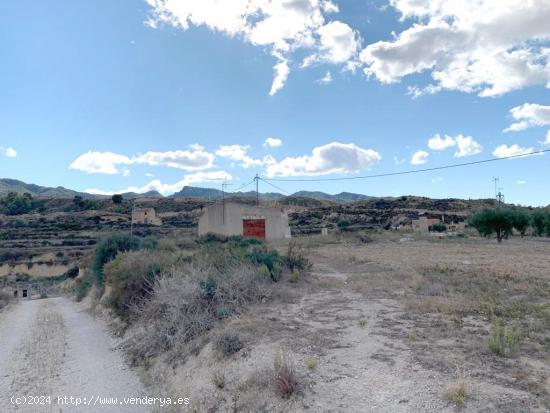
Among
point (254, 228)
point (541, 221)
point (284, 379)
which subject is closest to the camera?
point (284, 379)

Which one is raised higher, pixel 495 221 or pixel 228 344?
pixel 495 221

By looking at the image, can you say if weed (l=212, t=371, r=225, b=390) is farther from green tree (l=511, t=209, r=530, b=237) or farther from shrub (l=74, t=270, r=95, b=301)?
green tree (l=511, t=209, r=530, b=237)

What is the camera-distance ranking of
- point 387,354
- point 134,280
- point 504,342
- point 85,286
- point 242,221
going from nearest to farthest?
point 504,342, point 387,354, point 134,280, point 85,286, point 242,221

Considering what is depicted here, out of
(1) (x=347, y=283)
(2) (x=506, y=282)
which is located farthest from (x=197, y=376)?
(2) (x=506, y=282)

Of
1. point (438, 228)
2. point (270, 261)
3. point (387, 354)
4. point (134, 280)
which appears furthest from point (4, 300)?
point (438, 228)

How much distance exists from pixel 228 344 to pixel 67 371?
4.86 meters

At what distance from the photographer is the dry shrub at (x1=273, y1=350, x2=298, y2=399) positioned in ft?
21.7

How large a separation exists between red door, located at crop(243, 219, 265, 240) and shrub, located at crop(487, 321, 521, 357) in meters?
31.6

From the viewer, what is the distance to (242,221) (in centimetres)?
3931

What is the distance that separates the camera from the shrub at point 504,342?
732cm

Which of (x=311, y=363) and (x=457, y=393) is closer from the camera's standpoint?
(x=457, y=393)

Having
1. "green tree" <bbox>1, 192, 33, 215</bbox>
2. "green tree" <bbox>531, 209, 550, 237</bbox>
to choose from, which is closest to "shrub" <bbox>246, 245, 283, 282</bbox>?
"green tree" <bbox>531, 209, 550, 237</bbox>

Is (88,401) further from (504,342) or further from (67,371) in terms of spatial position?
(504,342)

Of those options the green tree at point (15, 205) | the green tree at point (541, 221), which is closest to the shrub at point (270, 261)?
the green tree at point (541, 221)
